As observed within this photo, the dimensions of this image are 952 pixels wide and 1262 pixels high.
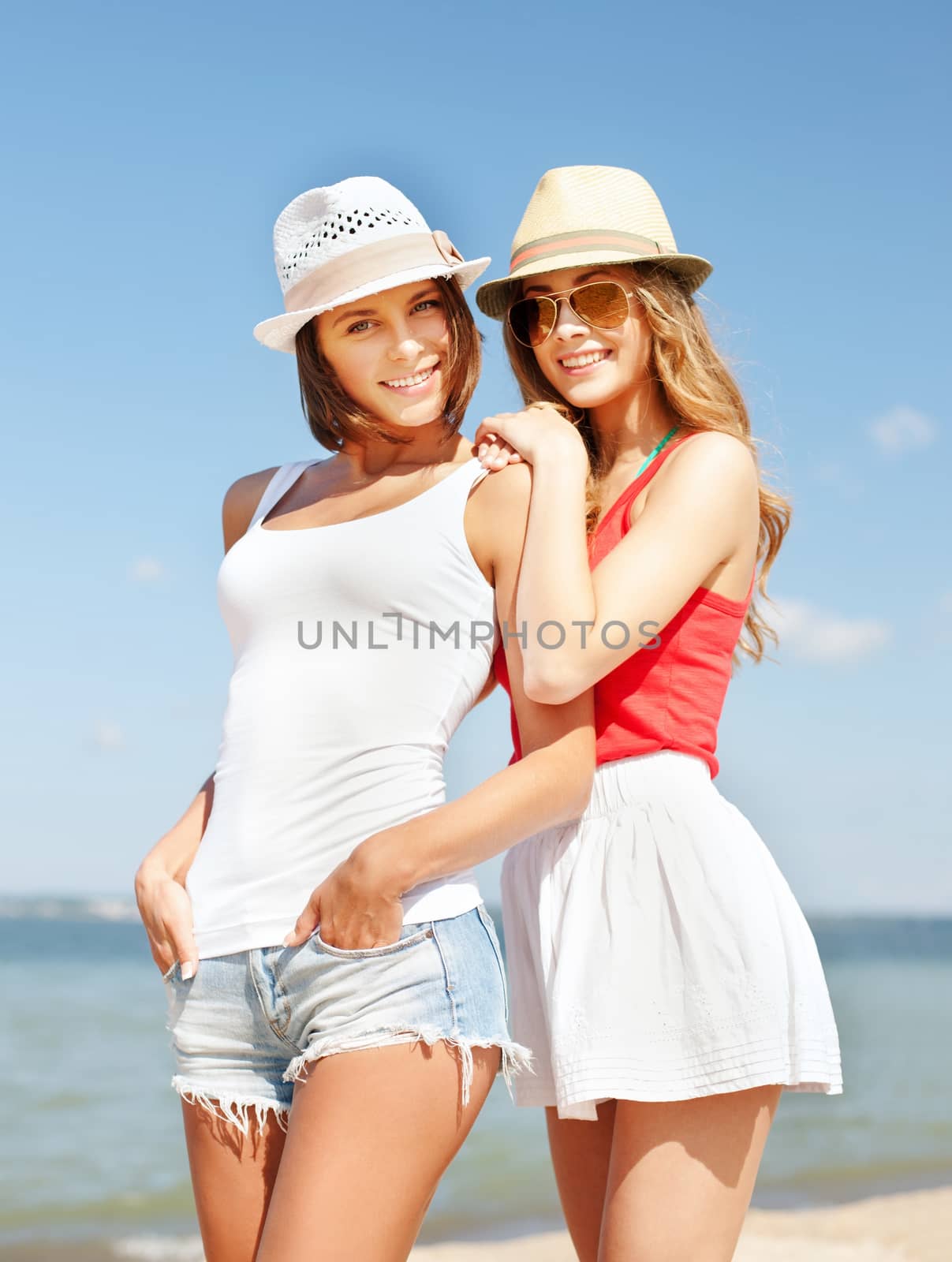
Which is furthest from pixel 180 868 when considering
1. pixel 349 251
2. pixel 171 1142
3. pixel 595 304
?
pixel 171 1142

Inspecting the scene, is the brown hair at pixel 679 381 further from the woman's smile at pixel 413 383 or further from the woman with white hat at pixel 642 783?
the woman's smile at pixel 413 383

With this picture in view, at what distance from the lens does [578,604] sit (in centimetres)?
214

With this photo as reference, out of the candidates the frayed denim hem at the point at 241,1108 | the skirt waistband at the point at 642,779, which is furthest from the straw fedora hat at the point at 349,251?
the frayed denim hem at the point at 241,1108

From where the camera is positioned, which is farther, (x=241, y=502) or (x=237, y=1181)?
(x=241, y=502)

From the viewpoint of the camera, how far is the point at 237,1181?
2082mm

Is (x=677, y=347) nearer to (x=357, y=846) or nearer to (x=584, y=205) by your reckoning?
(x=584, y=205)

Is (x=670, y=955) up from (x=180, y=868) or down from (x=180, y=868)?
down

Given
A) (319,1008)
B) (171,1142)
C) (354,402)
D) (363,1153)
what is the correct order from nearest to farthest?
(363,1153) < (319,1008) < (354,402) < (171,1142)

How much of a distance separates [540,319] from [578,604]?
833mm

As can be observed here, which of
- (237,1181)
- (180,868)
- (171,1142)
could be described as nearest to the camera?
(237,1181)

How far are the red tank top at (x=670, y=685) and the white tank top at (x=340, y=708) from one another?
0.77 ft

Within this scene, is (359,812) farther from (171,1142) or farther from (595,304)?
(171,1142)

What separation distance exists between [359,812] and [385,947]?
0.77 feet

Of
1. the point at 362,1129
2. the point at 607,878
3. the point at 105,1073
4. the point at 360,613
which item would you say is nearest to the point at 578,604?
the point at 360,613
